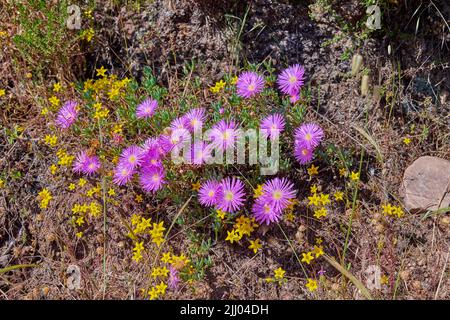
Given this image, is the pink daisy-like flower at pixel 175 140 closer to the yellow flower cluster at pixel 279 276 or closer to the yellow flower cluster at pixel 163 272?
the yellow flower cluster at pixel 163 272

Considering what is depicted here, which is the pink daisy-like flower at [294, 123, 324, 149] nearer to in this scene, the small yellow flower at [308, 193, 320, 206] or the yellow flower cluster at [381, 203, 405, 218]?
the small yellow flower at [308, 193, 320, 206]

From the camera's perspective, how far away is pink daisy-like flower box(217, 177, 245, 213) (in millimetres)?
2654

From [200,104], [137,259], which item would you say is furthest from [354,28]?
[137,259]

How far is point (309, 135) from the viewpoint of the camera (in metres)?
2.81

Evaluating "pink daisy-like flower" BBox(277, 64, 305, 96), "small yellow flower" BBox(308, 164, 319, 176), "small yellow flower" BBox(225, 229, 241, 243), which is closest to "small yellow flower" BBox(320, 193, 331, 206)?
"small yellow flower" BBox(308, 164, 319, 176)

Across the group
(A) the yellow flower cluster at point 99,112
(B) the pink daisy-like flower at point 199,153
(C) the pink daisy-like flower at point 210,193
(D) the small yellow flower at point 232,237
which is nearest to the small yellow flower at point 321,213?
(D) the small yellow flower at point 232,237

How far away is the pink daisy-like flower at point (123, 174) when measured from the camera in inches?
110

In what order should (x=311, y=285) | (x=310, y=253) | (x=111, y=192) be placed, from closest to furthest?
(x=311, y=285) → (x=310, y=253) → (x=111, y=192)

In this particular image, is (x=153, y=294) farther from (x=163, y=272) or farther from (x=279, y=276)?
(x=279, y=276)

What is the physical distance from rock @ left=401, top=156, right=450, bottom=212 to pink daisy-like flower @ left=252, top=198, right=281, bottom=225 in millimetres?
787

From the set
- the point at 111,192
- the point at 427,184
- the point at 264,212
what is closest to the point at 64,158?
the point at 111,192

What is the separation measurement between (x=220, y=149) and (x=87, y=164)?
819 millimetres

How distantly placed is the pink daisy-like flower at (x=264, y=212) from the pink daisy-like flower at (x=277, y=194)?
18 mm

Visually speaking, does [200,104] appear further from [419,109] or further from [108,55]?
[419,109]
